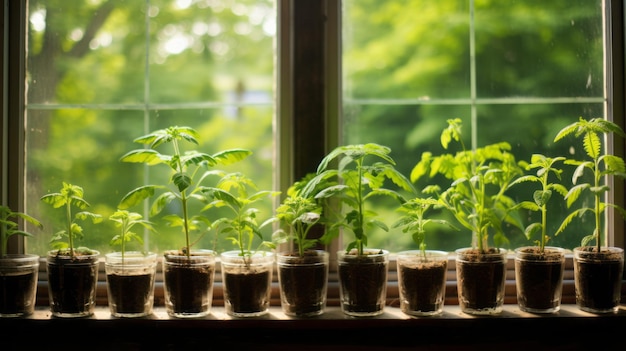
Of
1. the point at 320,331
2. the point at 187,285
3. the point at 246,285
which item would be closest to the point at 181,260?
the point at 187,285

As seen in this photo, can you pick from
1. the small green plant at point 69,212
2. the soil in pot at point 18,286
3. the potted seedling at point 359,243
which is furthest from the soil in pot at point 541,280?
the soil in pot at point 18,286

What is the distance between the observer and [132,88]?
1751 mm

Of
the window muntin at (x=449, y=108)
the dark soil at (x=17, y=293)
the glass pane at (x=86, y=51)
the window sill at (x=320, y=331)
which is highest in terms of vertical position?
the glass pane at (x=86, y=51)

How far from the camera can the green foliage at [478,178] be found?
154cm

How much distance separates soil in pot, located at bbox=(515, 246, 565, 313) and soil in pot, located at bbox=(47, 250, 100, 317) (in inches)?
45.3

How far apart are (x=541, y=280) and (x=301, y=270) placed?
0.63 m

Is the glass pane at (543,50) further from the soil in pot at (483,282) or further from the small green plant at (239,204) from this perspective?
the small green plant at (239,204)

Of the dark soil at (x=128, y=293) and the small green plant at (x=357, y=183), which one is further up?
the small green plant at (x=357, y=183)

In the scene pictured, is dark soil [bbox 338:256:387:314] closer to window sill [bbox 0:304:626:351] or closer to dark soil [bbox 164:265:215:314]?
window sill [bbox 0:304:626:351]

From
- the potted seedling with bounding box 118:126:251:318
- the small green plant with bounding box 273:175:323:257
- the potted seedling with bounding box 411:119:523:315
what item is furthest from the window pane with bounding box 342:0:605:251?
the potted seedling with bounding box 118:126:251:318

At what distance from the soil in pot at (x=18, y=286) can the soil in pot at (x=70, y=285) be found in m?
0.06

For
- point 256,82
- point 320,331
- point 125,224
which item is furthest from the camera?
point 256,82

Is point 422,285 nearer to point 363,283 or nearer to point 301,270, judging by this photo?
point 363,283

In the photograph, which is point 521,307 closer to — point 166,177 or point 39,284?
point 166,177
